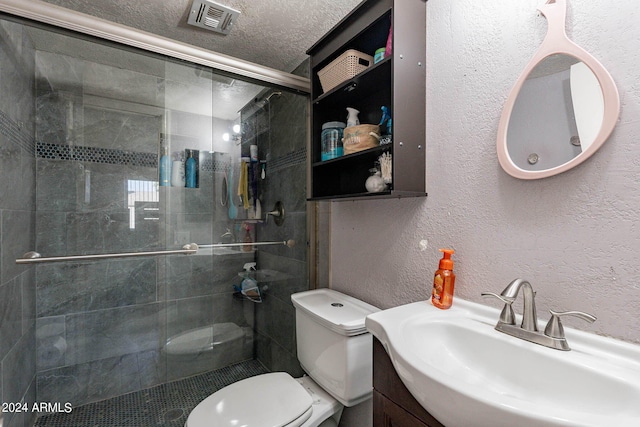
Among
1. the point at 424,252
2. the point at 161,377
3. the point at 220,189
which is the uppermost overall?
the point at 220,189

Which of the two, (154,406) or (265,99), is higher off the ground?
(265,99)

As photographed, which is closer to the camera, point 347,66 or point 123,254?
point 347,66

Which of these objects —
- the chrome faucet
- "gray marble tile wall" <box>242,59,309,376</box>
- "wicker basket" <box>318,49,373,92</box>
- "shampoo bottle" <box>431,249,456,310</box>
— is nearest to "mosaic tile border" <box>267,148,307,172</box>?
"gray marble tile wall" <box>242,59,309,376</box>

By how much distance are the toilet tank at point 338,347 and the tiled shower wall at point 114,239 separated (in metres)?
0.70

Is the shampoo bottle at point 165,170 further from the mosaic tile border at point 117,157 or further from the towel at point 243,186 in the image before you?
the towel at point 243,186

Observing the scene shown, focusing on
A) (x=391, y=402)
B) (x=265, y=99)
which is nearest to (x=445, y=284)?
(x=391, y=402)

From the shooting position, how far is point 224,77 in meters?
1.55

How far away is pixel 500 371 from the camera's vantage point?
722mm

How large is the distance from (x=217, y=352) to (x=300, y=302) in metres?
0.88

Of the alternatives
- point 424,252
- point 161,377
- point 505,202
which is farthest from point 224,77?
point 161,377

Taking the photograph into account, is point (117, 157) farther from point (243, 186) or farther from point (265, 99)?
point (265, 99)

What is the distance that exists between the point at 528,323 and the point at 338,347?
65 centimetres

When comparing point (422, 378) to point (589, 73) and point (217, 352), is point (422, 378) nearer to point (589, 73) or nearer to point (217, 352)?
point (589, 73)

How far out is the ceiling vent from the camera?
Answer: 1300 millimetres
